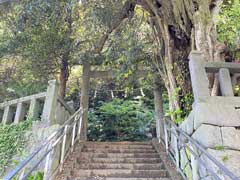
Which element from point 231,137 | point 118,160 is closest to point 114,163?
point 118,160

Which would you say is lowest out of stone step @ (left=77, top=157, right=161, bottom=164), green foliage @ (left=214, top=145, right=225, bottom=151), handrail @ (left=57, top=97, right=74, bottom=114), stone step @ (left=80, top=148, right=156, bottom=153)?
stone step @ (left=77, top=157, right=161, bottom=164)

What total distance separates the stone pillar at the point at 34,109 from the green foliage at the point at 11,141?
0.11m

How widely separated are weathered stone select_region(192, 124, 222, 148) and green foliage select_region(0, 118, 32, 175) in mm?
2866

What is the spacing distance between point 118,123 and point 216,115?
212 inches

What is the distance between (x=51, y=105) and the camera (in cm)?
432

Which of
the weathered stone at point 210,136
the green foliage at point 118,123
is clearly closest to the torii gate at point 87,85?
the green foliage at point 118,123

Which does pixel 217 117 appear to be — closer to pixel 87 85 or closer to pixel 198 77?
pixel 198 77

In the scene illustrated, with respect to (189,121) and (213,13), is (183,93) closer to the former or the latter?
(189,121)

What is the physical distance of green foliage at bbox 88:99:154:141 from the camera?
25.8 feet

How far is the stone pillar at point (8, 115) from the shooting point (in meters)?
4.97

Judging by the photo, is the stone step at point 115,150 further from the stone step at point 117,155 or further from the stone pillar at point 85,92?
the stone pillar at point 85,92

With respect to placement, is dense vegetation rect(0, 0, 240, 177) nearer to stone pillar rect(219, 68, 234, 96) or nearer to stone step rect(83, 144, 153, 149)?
stone pillar rect(219, 68, 234, 96)

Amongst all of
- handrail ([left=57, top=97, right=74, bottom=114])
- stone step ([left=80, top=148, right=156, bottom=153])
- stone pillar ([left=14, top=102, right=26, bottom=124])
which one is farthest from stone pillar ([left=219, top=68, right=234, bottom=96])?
stone pillar ([left=14, top=102, right=26, bottom=124])

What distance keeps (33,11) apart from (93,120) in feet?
13.5
